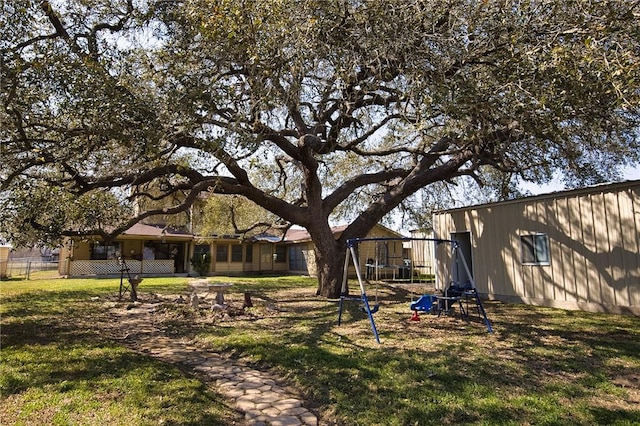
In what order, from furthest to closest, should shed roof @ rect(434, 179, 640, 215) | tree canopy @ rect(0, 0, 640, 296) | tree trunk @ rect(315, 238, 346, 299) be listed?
tree trunk @ rect(315, 238, 346, 299), shed roof @ rect(434, 179, 640, 215), tree canopy @ rect(0, 0, 640, 296)

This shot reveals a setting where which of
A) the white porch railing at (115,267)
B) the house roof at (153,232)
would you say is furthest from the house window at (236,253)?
the white porch railing at (115,267)

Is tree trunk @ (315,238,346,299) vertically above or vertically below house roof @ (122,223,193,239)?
below

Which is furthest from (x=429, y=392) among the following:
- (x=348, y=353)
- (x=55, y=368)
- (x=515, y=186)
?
(x=515, y=186)

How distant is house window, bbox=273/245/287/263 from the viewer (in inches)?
1154

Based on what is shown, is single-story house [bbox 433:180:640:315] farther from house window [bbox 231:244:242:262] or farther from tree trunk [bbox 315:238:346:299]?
house window [bbox 231:244:242:262]

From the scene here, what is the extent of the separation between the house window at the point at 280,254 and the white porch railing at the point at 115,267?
7216mm

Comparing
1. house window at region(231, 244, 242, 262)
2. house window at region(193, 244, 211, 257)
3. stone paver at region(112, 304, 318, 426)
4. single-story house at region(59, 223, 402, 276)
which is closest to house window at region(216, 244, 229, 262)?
single-story house at region(59, 223, 402, 276)

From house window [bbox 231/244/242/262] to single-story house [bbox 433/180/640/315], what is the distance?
17.7 metres

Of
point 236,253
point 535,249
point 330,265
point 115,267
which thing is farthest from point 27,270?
point 535,249

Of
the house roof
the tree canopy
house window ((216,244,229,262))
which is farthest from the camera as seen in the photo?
house window ((216,244,229,262))

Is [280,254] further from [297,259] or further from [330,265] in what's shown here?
[330,265]

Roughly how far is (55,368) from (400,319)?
20.9 ft

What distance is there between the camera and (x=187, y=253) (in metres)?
26.7

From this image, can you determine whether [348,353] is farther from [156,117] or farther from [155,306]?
[155,306]
